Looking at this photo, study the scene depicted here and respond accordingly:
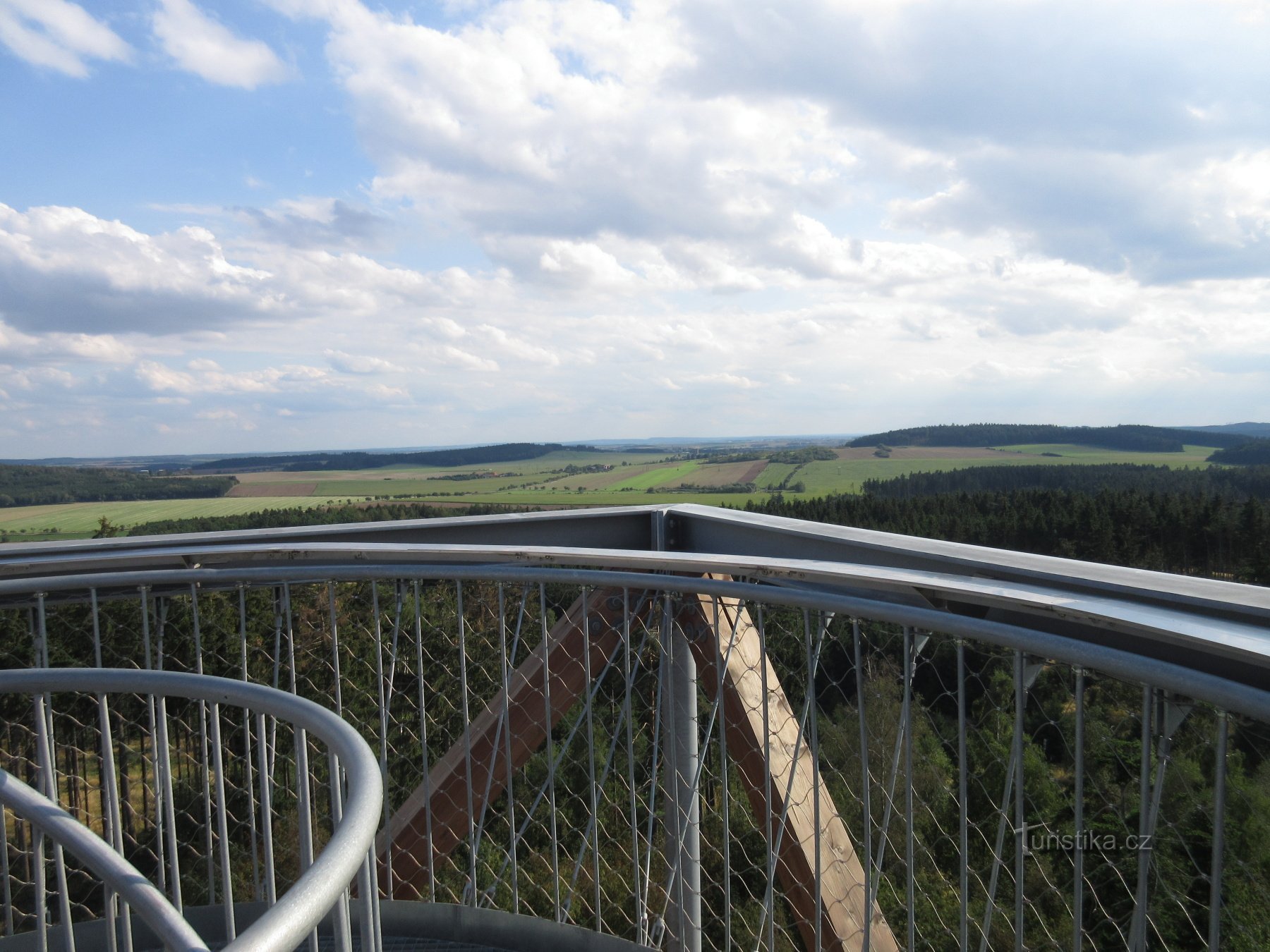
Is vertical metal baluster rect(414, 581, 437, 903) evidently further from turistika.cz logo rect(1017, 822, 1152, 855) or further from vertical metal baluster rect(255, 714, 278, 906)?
turistika.cz logo rect(1017, 822, 1152, 855)

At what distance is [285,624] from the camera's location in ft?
8.97

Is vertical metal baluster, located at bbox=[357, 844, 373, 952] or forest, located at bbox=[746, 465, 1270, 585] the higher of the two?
vertical metal baluster, located at bbox=[357, 844, 373, 952]

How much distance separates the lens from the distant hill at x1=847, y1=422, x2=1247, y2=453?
55.0 m

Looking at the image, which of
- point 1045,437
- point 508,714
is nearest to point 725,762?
point 508,714

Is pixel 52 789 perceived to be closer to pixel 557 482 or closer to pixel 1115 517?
pixel 557 482

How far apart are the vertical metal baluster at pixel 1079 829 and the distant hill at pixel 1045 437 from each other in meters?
57.2

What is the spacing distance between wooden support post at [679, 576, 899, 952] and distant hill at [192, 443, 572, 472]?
3188 cm

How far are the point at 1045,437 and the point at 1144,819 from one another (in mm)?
68428

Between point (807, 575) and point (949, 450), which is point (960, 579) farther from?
point (949, 450)

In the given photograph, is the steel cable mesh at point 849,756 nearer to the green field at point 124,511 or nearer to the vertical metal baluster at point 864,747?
the vertical metal baluster at point 864,747

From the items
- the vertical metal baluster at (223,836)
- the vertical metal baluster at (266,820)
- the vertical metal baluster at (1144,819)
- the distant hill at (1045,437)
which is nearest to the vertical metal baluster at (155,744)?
the vertical metal baluster at (223,836)

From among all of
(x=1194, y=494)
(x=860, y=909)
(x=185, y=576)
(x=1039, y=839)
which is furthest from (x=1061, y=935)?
(x=1194, y=494)


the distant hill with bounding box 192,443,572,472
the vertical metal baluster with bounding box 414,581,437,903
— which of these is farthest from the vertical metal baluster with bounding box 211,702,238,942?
the distant hill with bounding box 192,443,572,472

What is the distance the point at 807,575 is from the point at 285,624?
1835 millimetres
